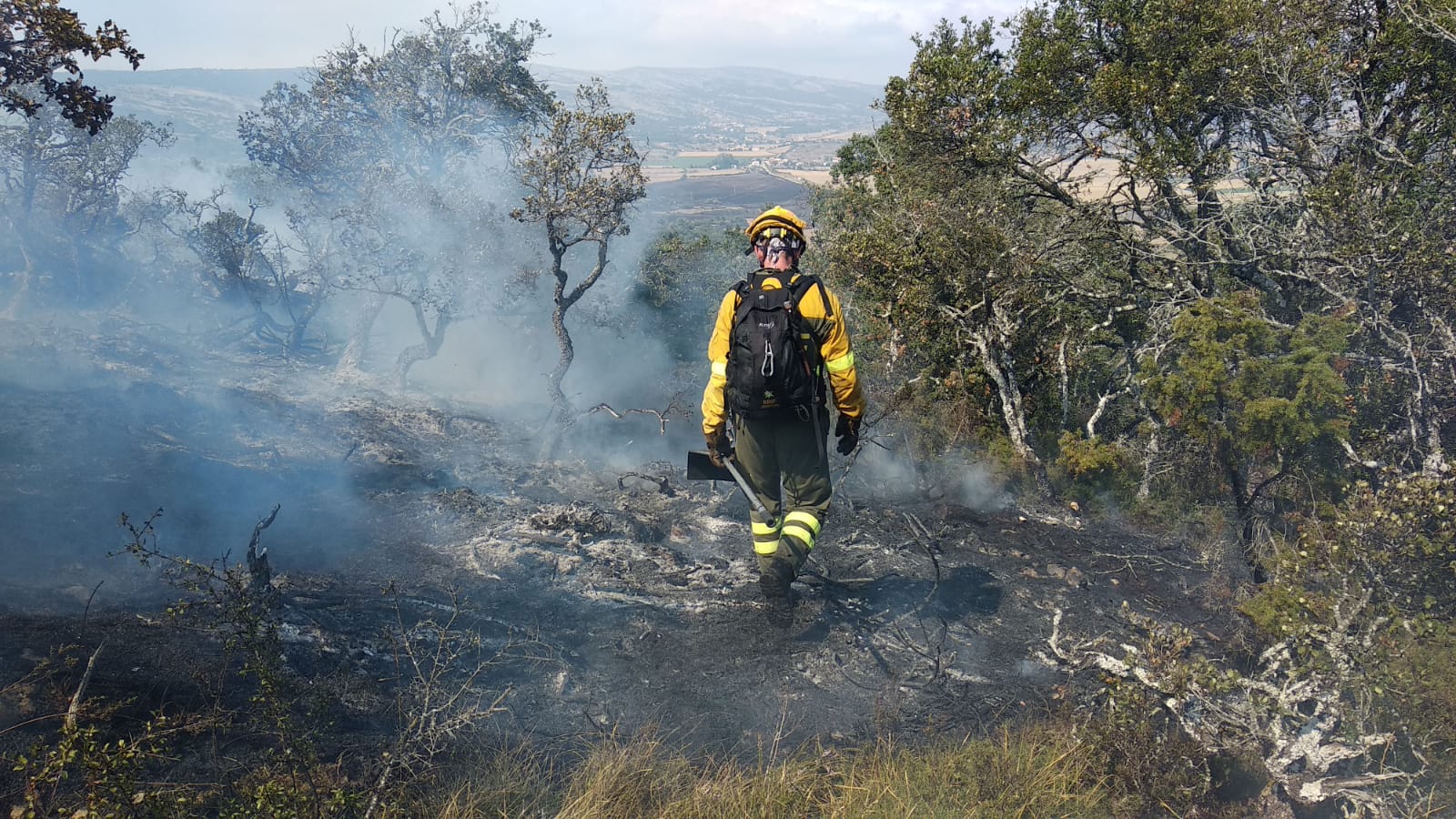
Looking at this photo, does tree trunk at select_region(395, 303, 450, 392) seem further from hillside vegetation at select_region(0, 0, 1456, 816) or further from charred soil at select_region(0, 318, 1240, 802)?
charred soil at select_region(0, 318, 1240, 802)

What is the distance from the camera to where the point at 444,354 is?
1723cm

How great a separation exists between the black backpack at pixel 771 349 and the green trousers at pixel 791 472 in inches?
8.7

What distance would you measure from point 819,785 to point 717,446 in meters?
2.31

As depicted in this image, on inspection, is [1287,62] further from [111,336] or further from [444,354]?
[111,336]

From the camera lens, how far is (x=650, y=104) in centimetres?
10844

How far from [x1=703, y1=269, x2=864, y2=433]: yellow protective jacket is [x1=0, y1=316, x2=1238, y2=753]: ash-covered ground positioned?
1.65m

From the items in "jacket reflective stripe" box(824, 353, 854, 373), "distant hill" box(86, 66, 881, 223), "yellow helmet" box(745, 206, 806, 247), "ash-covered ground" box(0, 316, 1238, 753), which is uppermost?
"distant hill" box(86, 66, 881, 223)

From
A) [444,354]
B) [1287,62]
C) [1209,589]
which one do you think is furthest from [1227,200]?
[444,354]

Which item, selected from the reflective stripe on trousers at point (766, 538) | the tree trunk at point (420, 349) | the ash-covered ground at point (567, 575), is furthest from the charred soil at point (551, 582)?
the tree trunk at point (420, 349)

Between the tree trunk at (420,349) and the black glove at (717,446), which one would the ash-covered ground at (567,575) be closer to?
the black glove at (717,446)

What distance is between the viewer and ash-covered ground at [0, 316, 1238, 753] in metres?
4.49

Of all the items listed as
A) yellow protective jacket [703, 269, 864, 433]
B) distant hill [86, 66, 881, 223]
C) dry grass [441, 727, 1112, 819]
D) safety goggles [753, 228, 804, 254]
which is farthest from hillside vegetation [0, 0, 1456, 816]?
distant hill [86, 66, 881, 223]

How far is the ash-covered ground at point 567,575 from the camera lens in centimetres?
449

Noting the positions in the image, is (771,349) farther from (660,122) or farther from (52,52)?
(660,122)
